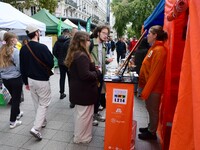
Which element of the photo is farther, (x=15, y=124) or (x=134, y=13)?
(x=134, y=13)

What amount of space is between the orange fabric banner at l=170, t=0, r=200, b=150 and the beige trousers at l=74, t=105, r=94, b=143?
188 cm

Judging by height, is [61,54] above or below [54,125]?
above

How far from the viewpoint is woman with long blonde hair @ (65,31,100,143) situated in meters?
3.19

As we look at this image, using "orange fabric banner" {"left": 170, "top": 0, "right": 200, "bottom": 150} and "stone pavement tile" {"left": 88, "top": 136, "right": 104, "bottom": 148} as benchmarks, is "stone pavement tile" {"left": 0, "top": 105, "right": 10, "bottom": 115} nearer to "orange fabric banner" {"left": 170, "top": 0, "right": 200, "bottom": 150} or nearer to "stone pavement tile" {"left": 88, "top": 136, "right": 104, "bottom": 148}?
"stone pavement tile" {"left": 88, "top": 136, "right": 104, "bottom": 148}

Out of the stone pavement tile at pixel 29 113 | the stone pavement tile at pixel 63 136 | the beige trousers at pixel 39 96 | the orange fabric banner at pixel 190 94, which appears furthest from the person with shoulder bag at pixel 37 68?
the orange fabric banner at pixel 190 94

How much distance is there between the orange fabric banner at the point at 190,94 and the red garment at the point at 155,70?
1476 mm

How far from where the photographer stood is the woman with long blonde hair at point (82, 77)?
3.19m

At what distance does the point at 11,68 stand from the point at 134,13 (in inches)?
392

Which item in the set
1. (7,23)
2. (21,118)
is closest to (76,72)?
(21,118)

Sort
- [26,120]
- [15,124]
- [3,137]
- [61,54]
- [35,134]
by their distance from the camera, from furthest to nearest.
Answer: [61,54] → [26,120] → [15,124] → [3,137] → [35,134]

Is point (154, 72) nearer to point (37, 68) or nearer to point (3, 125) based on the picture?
point (37, 68)

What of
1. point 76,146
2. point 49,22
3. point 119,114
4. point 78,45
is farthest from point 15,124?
point 49,22

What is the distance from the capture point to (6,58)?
3.93 meters

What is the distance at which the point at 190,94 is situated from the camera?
1.64m
